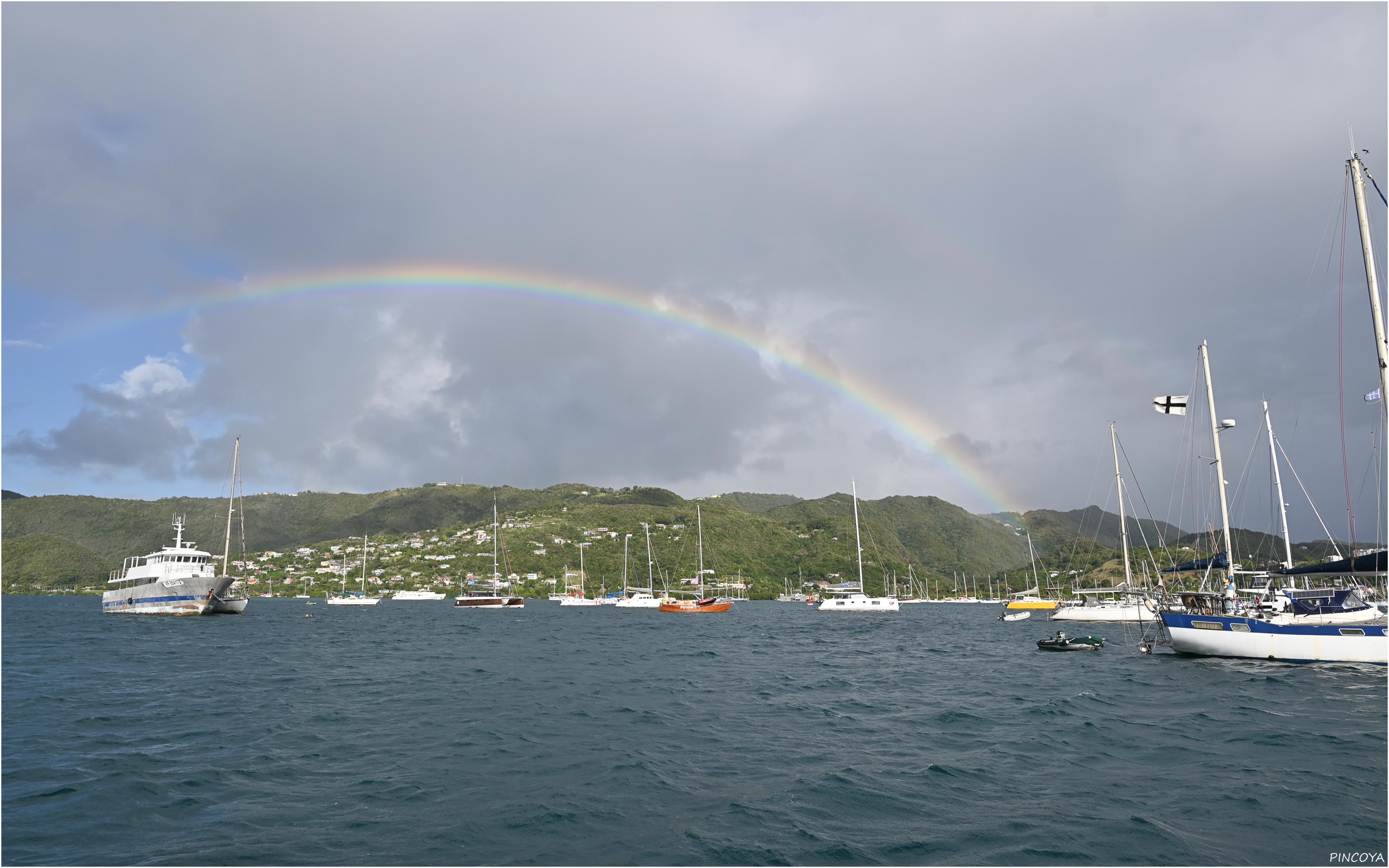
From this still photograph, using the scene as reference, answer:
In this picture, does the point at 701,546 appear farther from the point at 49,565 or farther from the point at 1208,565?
the point at 49,565

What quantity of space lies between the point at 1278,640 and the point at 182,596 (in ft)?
317

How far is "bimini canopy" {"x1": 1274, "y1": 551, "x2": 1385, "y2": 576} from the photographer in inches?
1170

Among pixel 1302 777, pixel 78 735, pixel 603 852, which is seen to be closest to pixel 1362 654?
pixel 1302 777

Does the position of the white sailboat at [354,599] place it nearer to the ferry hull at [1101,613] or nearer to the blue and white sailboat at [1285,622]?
the ferry hull at [1101,613]

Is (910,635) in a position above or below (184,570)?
below

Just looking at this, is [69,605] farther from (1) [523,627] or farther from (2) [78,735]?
(2) [78,735]

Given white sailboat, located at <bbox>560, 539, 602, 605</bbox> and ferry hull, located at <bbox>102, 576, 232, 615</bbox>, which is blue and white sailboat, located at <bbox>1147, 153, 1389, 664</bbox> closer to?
ferry hull, located at <bbox>102, 576, 232, 615</bbox>

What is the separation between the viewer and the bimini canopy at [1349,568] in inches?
1170

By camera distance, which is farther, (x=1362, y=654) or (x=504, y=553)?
(x=504, y=553)

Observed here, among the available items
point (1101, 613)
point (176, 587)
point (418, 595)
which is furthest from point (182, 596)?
point (1101, 613)

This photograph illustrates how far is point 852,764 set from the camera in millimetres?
16172

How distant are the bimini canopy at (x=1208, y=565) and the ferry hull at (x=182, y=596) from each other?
91.1 meters

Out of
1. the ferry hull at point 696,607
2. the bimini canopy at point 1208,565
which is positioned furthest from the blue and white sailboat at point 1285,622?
the ferry hull at point 696,607

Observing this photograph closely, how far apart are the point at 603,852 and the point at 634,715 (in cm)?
1220
